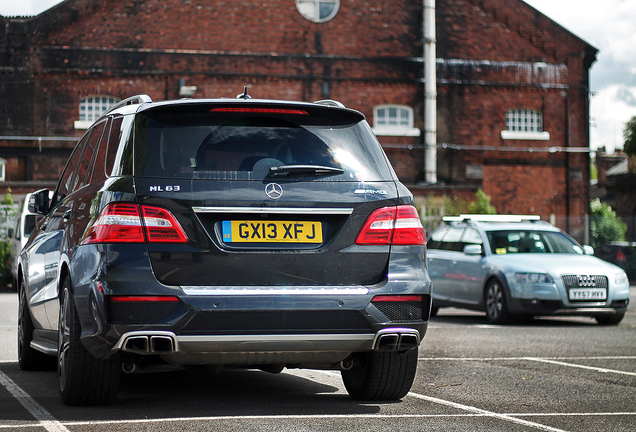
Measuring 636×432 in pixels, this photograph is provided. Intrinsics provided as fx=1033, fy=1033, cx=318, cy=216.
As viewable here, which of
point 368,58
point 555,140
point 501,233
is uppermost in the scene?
point 368,58

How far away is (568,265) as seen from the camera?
1495cm

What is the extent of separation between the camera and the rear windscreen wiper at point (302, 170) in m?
6.03

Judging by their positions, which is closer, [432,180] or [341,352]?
[341,352]

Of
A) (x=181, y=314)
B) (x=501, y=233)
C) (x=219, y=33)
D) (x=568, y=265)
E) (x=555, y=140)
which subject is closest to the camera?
(x=181, y=314)

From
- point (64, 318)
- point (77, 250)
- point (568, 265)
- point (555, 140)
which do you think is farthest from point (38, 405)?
point (555, 140)

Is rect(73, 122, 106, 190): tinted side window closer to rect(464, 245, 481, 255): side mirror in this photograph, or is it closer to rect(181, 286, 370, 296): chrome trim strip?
rect(181, 286, 370, 296): chrome trim strip

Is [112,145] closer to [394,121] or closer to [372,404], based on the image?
[372,404]

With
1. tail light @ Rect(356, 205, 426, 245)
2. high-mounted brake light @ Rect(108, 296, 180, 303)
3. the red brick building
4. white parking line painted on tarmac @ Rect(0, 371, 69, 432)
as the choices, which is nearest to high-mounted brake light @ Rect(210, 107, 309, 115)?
tail light @ Rect(356, 205, 426, 245)

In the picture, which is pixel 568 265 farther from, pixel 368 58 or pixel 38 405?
pixel 368 58

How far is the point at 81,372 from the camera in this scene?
20.2 feet

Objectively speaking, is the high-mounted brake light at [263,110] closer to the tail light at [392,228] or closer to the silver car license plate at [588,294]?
the tail light at [392,228]

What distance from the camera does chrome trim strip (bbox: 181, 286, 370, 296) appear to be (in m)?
5.70

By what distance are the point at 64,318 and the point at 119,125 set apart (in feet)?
4.13

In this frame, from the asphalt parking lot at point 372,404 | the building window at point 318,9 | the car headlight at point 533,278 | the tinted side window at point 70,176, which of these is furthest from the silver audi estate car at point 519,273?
the building window at point 318,9
